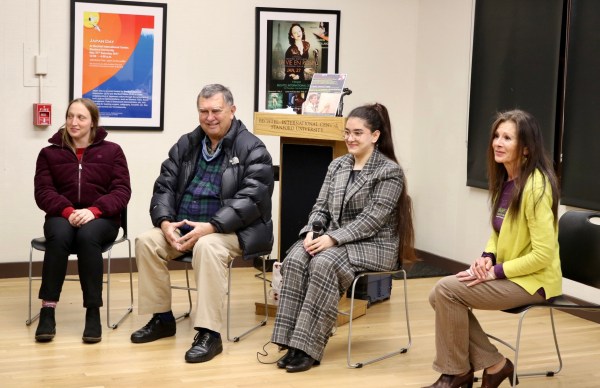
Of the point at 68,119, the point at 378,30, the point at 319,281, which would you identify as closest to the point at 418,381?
the point at 319,281

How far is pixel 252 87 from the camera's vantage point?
6477mm

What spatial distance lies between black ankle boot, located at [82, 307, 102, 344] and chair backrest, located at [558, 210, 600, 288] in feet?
7.62

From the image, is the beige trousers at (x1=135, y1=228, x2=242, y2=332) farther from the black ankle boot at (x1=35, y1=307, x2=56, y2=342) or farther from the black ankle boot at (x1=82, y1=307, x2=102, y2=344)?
the black ankle boot at (x1=35, y1=307, x2=56, y2=342)

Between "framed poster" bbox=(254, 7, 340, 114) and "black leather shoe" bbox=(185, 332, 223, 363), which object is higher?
"framed poster" bbox=(254, 7, 340, 114)

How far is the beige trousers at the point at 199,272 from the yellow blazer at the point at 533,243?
1445 mm

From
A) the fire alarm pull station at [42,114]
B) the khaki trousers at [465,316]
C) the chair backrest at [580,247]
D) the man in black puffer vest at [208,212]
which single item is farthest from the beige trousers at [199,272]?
the fire alarm pull station at [42,114]

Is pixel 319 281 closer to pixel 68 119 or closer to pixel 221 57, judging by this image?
pixel 68 119

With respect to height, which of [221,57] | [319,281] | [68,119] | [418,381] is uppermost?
[221,57]

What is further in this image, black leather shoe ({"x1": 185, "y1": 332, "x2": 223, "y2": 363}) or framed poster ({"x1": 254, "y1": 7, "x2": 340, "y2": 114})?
framed poster ({"x1": 254, "y1": 7, "x2": 340, "y2": 114})

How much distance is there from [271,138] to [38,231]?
182cm

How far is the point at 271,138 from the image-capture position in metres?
6.58

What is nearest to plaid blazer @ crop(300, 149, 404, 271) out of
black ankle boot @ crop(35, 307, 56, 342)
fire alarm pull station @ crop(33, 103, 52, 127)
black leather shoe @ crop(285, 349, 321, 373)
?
black leather shoe @ crop(285, 349, 321, 373)

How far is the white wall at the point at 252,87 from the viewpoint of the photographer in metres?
5.89

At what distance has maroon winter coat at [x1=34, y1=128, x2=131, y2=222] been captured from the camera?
473 cm
